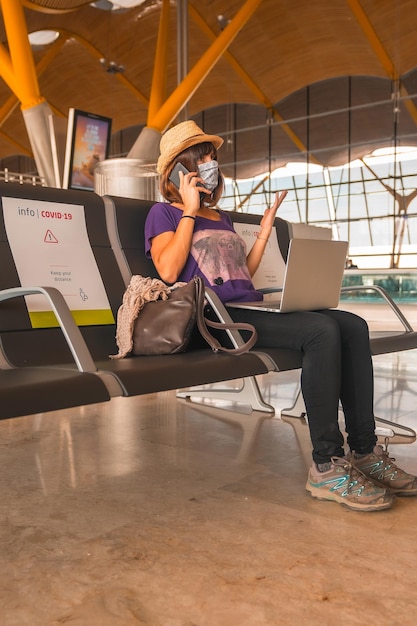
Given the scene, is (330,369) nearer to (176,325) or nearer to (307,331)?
(307,331)

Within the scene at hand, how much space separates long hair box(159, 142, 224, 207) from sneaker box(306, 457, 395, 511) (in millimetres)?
1231

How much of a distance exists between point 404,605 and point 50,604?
831 mm

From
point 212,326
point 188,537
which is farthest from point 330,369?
point 188,537

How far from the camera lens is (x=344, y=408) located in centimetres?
230

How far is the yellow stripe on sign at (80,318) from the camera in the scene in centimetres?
244

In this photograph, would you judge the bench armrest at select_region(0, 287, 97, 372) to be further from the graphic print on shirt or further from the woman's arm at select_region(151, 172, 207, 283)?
the graphic print on shirt

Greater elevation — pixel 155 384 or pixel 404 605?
pixel 155 384

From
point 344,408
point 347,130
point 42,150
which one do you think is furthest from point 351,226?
point 344,408

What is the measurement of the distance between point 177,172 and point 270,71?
61.7 feet

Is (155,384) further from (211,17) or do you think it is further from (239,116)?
(239,116)

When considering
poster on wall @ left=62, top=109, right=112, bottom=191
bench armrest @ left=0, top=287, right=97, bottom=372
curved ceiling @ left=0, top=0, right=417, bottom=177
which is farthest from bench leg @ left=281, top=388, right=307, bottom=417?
curved ceiling @ left=0, top=0, right=417, bottom=177

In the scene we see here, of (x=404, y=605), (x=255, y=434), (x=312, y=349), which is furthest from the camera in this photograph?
(x=255, y=434)

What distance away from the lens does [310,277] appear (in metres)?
2.34

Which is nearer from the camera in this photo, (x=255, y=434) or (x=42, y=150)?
(x=255, y=434)
